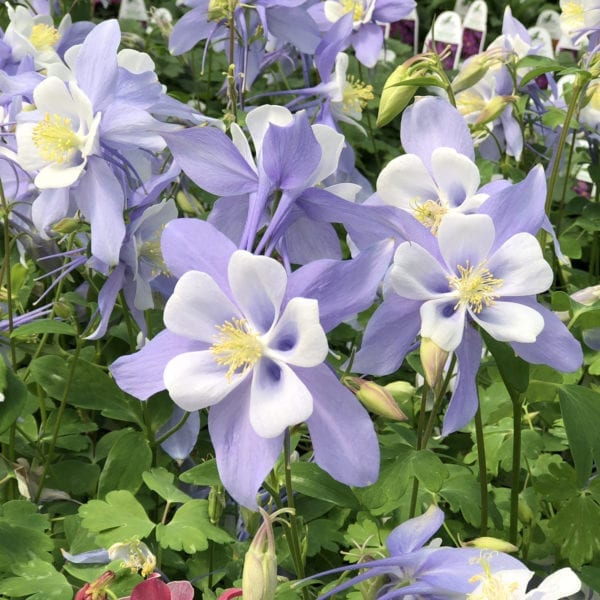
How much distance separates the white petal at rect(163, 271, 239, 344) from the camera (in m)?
0.73

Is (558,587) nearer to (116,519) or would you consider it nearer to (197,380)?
(197,380)

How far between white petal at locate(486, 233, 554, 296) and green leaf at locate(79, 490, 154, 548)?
16.1 inches

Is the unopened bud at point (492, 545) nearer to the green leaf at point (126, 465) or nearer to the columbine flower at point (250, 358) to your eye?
the columbine flower at point (250, 358)

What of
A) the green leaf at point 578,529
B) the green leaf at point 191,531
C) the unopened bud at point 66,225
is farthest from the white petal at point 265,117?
the green leaf at point 578,529

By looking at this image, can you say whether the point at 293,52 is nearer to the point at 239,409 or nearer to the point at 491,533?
the point at 491,533

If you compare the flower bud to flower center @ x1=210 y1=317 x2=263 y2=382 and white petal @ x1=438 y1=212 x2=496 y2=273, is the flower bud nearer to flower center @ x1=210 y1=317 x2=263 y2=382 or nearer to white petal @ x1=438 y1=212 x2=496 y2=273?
flower center @ x1=210 y1=317 x2=263 y2=382

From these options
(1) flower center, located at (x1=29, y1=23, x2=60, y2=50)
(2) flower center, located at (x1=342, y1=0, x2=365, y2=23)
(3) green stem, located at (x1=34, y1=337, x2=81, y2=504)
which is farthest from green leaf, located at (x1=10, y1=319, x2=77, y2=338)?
(2) flower center, located at (x1=342, y1=0, x2=365, y2=23)

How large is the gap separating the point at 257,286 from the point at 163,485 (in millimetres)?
391

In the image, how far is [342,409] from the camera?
2.47 ft

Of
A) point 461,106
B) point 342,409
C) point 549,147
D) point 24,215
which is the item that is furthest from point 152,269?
point 549,147

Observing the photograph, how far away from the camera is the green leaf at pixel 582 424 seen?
0.98 meters

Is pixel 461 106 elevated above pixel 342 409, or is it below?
below

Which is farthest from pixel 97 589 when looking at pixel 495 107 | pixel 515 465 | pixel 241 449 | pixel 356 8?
pixel 356 8

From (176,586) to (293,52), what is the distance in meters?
1.43
